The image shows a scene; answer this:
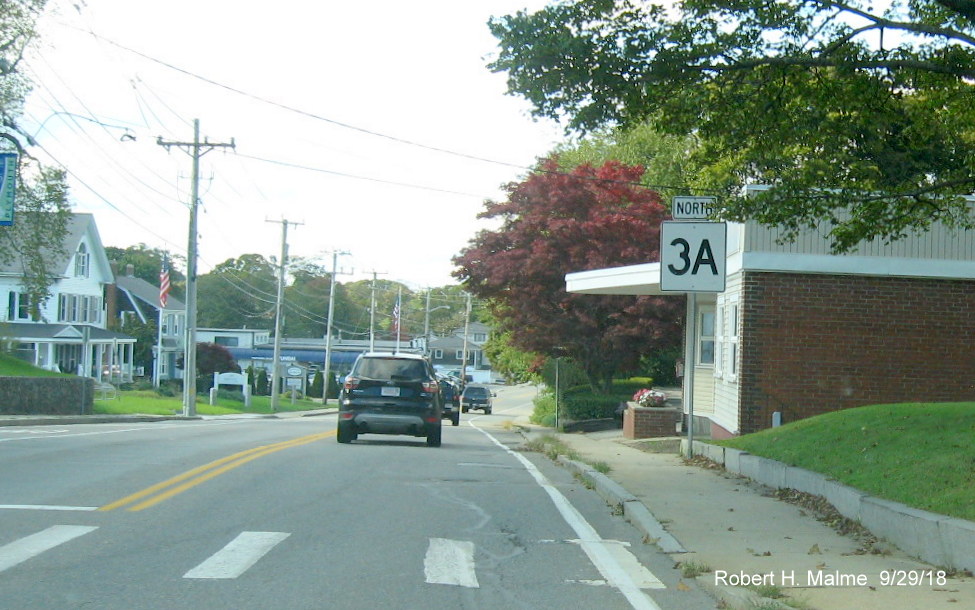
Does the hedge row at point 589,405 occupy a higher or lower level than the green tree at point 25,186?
lower

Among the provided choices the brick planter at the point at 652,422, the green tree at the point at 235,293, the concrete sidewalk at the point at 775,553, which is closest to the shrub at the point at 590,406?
the brick planter at the point at 652,422

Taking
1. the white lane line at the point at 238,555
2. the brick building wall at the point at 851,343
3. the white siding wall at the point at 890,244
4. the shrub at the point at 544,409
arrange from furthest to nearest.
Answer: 1. the shrub at the point at 544,409
2. the brick building wall at the point at 851,343
3. the white siding wall at the point at 890,244
4. the white lane line at the point at 238,555

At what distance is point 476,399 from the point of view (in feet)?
199

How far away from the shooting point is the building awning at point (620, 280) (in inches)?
874

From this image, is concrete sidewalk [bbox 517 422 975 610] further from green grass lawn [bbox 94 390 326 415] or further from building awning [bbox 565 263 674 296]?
green grass lawn [bbox 94 390 326 415]

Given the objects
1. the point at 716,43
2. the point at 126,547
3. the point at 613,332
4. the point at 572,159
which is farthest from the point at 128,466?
the point at 572,159

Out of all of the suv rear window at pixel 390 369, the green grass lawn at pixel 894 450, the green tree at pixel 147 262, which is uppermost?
the green tree at pixel 147 262

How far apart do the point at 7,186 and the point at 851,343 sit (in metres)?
15.7

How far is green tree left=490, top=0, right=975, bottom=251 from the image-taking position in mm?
11125

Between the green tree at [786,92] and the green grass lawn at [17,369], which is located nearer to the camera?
the green tree at [786,92]

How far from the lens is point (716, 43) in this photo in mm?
11250

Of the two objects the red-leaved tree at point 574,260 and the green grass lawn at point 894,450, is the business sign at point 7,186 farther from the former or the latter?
the red-leaved tree at point 574,260

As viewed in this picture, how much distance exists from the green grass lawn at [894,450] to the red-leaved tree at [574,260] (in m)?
15.6

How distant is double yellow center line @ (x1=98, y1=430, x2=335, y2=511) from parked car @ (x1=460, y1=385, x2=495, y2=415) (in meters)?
42.8
